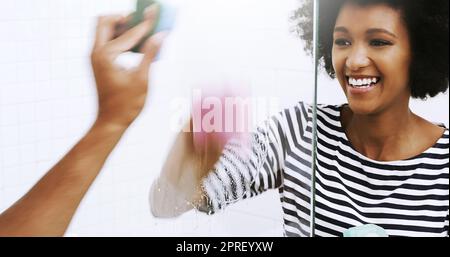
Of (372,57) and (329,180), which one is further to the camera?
(329,180)

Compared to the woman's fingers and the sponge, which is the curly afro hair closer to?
the sponge

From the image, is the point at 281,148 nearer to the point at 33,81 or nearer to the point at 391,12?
the point at 391,12

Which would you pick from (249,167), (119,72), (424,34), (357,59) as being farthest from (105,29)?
(424,34)

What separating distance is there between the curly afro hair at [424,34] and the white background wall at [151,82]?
0.19 ft

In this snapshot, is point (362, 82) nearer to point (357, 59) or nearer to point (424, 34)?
point (357, 59)

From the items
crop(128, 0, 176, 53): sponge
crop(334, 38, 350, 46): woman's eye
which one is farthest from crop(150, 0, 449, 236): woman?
crop(128, 0, 176, 53): sponge

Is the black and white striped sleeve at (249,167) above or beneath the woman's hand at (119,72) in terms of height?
beneath

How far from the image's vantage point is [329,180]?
200 centimetres

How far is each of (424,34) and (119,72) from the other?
86 cm

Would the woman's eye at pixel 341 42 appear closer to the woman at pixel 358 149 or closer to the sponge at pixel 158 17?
the woman at pixel 358 149

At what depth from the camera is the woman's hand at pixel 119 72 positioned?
1961 mm

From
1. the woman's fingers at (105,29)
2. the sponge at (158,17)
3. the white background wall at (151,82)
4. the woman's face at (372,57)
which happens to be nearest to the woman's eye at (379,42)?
the woman's face at (372,57)

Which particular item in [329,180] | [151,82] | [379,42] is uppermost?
[379,42]
